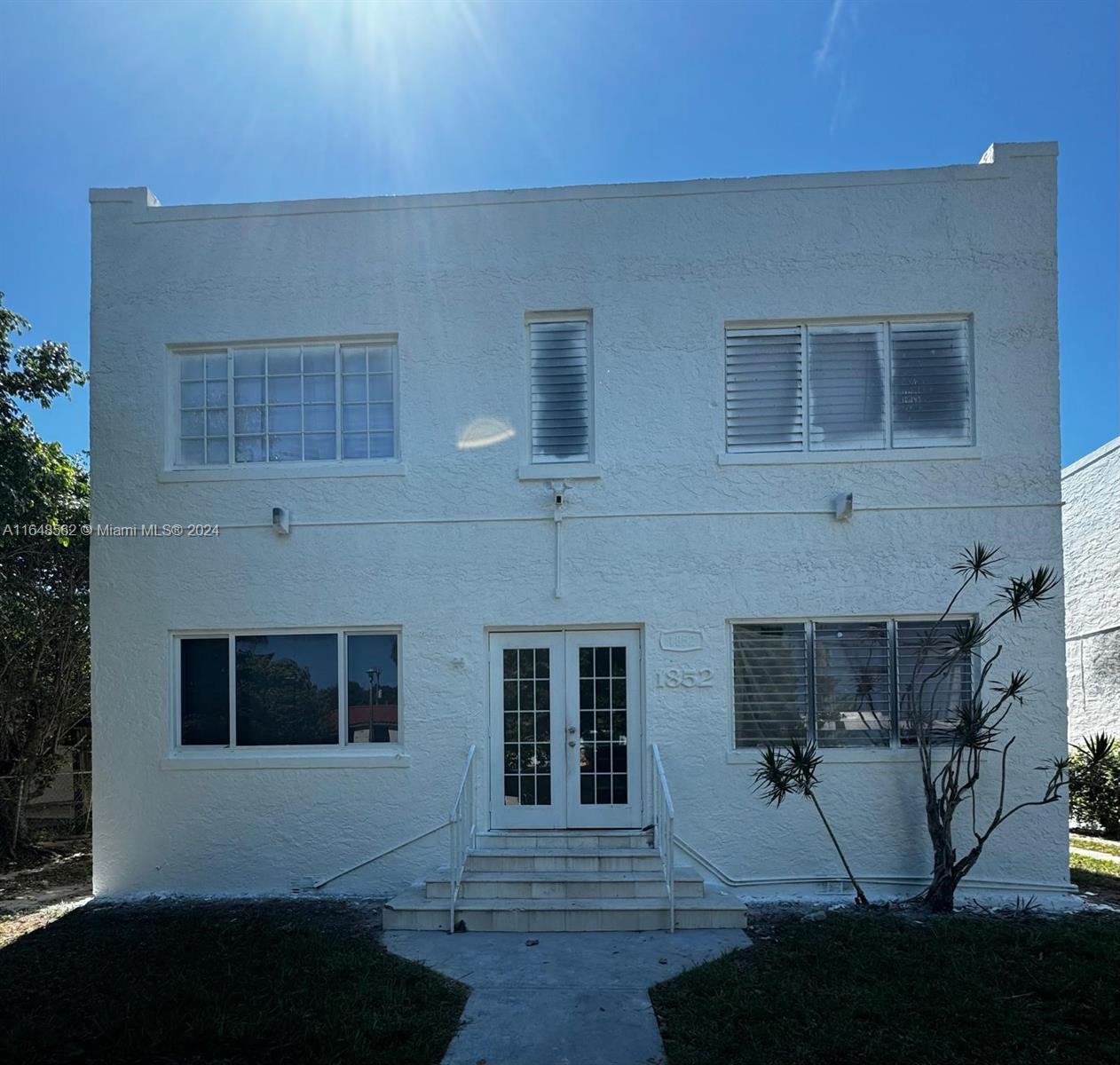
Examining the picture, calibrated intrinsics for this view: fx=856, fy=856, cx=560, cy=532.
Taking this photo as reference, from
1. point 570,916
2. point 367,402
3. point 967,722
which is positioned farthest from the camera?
point 367,402

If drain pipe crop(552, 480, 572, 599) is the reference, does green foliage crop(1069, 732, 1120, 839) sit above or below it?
below

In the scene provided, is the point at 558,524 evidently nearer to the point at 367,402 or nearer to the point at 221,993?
the point at 367,402

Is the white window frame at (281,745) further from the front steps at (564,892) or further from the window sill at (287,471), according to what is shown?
the window sill at (287,471)

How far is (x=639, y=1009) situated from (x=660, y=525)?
4.20m

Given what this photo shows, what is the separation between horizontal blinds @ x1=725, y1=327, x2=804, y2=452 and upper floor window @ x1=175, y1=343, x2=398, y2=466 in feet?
11.1

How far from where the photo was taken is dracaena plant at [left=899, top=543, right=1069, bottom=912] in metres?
7.39

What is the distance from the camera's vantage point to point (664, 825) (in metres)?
7.65

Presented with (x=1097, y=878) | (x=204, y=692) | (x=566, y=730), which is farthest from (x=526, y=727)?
(x=1097, y=878)

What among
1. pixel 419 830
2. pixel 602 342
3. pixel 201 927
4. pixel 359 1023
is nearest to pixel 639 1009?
pixel 359 1023

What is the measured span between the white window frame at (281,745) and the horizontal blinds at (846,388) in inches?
182

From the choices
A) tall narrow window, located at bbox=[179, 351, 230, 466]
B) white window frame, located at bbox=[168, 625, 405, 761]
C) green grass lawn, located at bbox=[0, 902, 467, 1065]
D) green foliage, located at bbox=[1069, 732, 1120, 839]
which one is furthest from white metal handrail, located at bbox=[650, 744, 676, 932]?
green foliage, located at bbox=[1069, 732, 1120, 839]

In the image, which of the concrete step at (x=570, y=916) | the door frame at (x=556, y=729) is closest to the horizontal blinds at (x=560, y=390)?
the door frame at (x=556, y=729)

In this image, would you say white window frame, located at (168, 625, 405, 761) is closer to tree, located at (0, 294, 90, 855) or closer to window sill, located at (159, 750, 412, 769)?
window sill, located at (159, 750, 412, 769)

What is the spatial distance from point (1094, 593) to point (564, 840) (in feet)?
32.1
